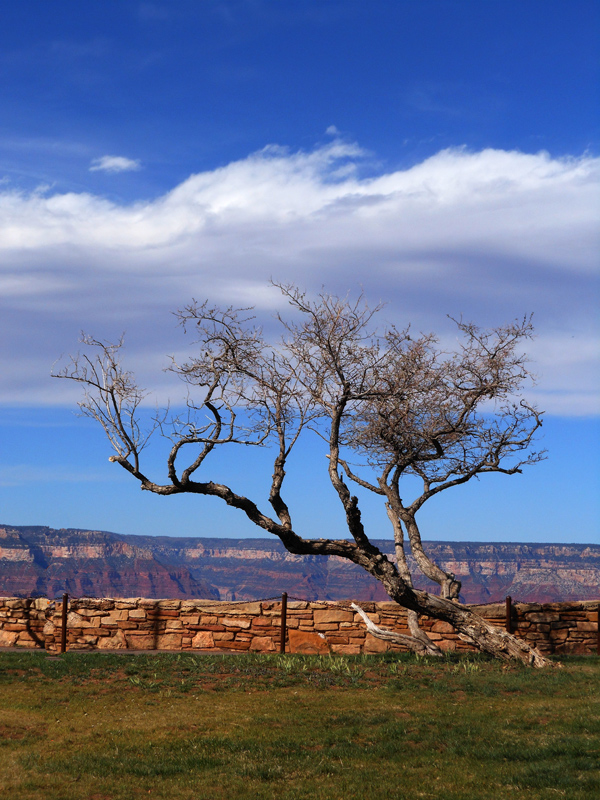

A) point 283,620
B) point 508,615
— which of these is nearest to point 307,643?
point 283,620

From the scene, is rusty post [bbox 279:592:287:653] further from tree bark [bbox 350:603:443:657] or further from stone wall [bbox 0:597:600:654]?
tree bark [bbox 350:603:443:657]

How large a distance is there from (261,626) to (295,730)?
775 cm

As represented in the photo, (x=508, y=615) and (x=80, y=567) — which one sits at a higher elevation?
(x=508, y=615)

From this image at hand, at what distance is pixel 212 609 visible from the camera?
1700 centimetres

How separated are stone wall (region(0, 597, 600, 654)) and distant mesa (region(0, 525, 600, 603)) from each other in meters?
109

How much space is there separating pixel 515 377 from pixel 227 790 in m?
12.2

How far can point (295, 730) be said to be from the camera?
899 cm

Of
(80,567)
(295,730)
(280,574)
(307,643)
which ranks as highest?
(295,730)

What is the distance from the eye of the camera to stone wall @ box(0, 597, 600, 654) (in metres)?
16.5

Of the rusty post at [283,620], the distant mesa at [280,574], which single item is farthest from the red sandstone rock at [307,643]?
the distant mesa at [280,574]

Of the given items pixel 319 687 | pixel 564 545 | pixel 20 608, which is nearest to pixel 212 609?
pixel 20 608

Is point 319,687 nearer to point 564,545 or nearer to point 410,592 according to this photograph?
point 410,592

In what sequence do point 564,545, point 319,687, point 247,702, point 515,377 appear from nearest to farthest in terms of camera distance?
point 247,702 → point 319,687 → point 515,377 → point 564,545

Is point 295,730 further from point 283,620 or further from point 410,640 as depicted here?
point 283,620
